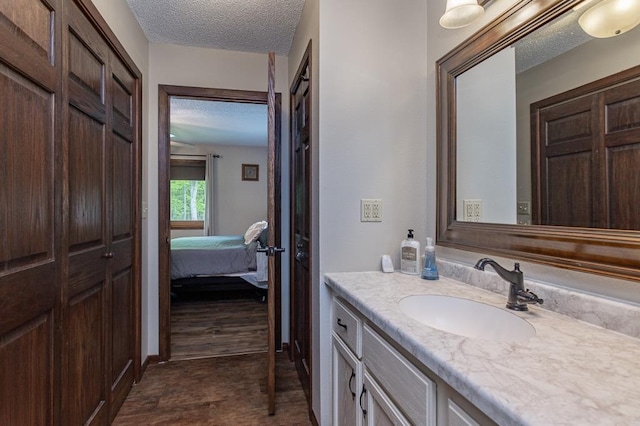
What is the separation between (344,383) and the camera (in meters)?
1.38

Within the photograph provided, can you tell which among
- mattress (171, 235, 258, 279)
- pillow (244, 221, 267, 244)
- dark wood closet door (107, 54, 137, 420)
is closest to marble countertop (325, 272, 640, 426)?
dark wood closet door (107, 54, 137, 420)

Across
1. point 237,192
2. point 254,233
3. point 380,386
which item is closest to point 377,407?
point 380,386

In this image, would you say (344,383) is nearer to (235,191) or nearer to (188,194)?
(235,191)

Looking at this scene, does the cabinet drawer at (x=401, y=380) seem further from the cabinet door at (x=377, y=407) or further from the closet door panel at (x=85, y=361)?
the closet door panel at (x=85, y=361)

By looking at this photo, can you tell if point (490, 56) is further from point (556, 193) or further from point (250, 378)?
point (250, 378)

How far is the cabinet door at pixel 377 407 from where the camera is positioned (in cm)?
92

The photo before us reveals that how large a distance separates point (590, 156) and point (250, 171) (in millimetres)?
6165

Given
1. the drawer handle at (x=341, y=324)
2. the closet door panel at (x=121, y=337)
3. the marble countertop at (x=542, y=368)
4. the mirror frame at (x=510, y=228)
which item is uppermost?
the mirror frame at (x=510, y=228)

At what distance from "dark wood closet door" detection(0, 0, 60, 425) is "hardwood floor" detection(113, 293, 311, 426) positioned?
851mm

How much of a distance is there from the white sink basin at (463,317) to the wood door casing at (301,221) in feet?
2.38

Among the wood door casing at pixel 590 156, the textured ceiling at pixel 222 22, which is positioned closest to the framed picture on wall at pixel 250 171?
the textured ceiling at pixel 222 22

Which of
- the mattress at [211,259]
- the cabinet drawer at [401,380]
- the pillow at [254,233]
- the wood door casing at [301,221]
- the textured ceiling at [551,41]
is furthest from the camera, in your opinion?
the pillow at [254,233]

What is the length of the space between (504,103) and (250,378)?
221 centimetres

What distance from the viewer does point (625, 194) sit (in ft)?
2.85
